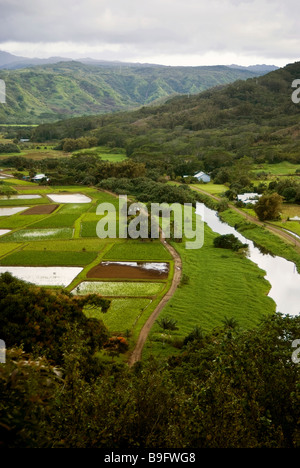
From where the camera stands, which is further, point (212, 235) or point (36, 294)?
point (212, 235)

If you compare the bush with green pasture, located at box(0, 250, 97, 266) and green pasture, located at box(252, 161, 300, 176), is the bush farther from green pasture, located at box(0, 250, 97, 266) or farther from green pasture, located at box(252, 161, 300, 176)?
green pasture, located at box(252, 161, 300, 176)

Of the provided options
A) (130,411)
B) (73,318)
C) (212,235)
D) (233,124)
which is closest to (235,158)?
(233,124)

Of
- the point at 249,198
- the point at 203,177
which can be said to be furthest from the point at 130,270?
the point at 203,177

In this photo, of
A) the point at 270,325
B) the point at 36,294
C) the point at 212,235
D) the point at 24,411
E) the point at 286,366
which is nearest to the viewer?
the point at 24,411

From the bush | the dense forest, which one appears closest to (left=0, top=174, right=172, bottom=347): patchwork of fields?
the dense forest

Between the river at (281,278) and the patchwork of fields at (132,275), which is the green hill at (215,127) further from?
the river at (281,278)

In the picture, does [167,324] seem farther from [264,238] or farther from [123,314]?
[264,238]

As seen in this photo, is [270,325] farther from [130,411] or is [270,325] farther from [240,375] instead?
[130,411]
